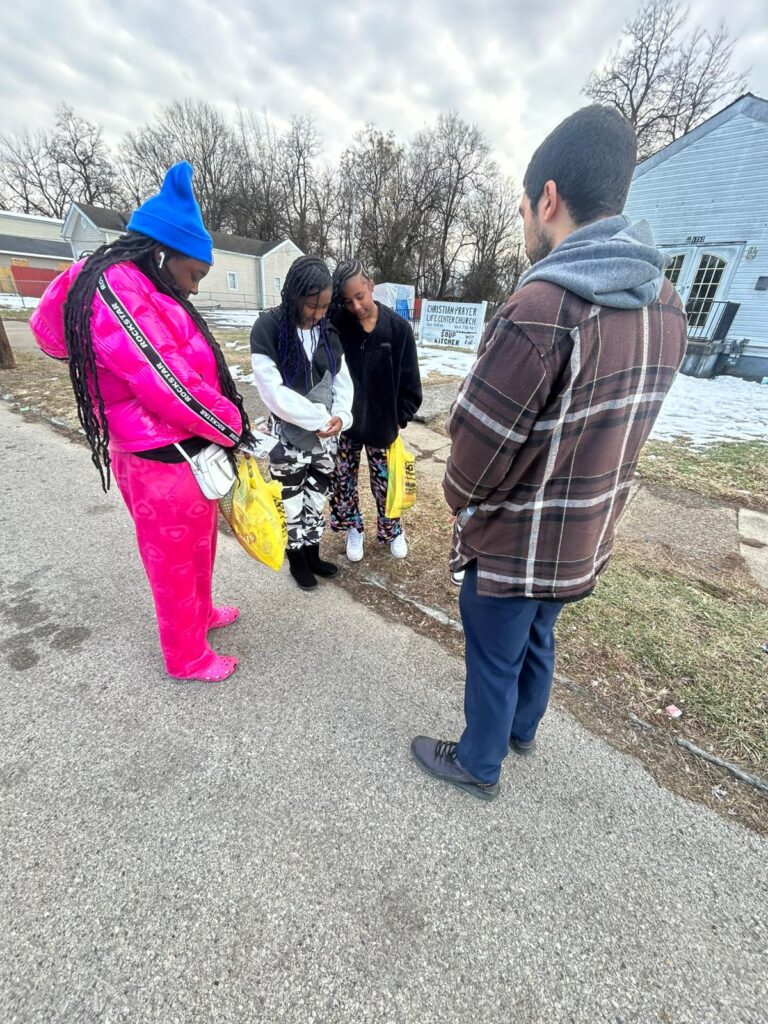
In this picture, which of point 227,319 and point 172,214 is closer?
point 172,214

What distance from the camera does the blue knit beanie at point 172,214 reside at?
4.77 feet

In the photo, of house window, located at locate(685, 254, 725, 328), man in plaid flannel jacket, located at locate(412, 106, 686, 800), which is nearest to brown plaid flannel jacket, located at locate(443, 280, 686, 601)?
man in plaid flannel jacket, located at locate(412, 106, 686, 800)

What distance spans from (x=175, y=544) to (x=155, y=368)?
0.68m

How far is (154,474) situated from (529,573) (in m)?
1.36

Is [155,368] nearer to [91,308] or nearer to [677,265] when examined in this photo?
[91,308]

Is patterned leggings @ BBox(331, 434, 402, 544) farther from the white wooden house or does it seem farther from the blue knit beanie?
the white wooden house

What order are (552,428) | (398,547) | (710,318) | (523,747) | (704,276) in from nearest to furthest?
(552,428), (523,747), (398,547), (710,318), (704,276)

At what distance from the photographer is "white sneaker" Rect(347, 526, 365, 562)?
3.04 metres

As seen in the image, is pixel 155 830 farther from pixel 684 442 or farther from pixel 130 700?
pixel 684 442

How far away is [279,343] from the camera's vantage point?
87.7 inches

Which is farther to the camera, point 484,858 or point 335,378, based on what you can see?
point 335,378

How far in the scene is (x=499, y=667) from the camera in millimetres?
1421

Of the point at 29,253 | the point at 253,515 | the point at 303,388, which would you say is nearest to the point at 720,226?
the point at 303,388


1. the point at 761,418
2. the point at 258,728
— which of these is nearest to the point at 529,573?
the point at 258,728
